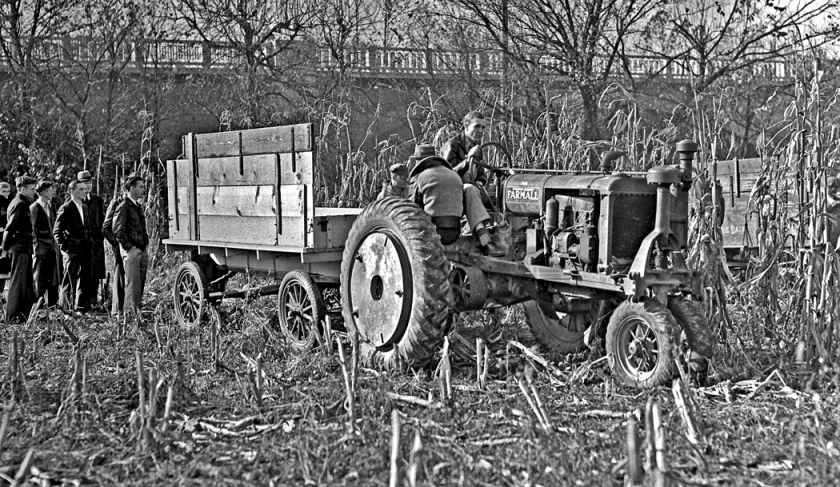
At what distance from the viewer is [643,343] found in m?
5.71

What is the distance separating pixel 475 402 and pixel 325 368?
1.43 m

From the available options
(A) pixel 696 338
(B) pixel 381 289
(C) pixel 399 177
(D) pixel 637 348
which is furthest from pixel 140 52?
(A) pixel 696 338

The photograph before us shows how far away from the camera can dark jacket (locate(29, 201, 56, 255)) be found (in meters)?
9.81

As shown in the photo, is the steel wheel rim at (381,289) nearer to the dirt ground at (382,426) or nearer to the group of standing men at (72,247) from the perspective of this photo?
the dirt ground at (382,426)

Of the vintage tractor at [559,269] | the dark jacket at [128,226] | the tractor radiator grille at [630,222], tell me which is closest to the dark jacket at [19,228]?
the dark jacket at [128,226]

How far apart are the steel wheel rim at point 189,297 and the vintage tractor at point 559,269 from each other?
2.29 metres

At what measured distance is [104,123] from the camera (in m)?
17.9

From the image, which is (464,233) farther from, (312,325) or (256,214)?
(256,214)

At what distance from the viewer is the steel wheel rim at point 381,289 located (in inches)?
253

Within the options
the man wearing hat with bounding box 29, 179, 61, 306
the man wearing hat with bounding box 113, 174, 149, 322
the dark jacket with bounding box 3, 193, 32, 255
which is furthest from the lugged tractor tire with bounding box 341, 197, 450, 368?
the dark jacket with bounding box 3, 193, 32, 255

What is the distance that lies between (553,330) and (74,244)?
17.4 ft

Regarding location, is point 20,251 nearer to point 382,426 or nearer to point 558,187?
point 558,187

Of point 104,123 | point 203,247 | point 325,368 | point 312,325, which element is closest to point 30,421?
point 325,368

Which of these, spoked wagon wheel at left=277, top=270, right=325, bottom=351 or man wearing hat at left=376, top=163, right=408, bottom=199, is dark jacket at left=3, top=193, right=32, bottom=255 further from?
man wearing hat at left=376, top=163, right=408, bottom=199
